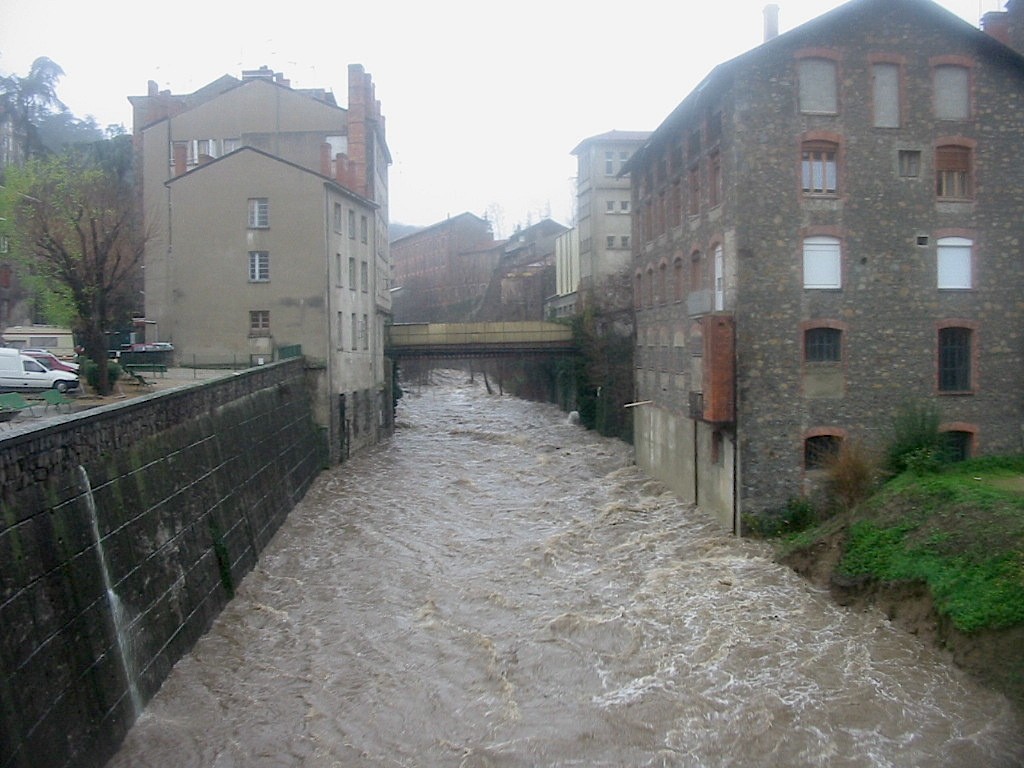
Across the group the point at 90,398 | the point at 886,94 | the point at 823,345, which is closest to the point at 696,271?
the point at 823,345

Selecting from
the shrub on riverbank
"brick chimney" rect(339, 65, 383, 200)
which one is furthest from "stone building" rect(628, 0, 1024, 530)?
"brick chimney" rect(339, 65, 383, 200)

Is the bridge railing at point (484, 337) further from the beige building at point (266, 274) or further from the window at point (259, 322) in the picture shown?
the window at point (259, 322)

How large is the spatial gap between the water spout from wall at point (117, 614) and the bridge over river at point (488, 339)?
34.6m

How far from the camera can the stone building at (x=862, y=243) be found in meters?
22.7

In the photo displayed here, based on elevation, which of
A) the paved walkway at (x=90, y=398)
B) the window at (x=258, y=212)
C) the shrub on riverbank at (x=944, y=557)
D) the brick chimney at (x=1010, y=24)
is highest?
the brick chimney at (x=1010, y=24)

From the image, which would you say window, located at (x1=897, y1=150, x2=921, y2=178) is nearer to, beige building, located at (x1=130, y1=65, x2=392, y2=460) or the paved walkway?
the paved walkway

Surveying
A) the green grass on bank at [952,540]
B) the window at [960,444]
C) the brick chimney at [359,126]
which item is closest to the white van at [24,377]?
the brick chimney at [359,126]

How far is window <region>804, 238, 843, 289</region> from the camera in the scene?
22.8m

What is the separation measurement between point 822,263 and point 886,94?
14.4 ft

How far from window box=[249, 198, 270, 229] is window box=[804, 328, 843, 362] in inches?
807

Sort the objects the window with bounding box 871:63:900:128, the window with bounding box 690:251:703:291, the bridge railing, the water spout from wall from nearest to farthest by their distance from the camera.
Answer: the water spout from wall
the window with bounding box 871:63:900:128
the window with bounding box 690:251:703:291
the bridge railing

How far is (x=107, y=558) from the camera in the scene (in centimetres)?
1255

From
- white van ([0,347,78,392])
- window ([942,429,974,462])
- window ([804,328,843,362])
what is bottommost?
window ([942,429,974,462])

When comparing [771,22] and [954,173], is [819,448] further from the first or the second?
[771,22]
